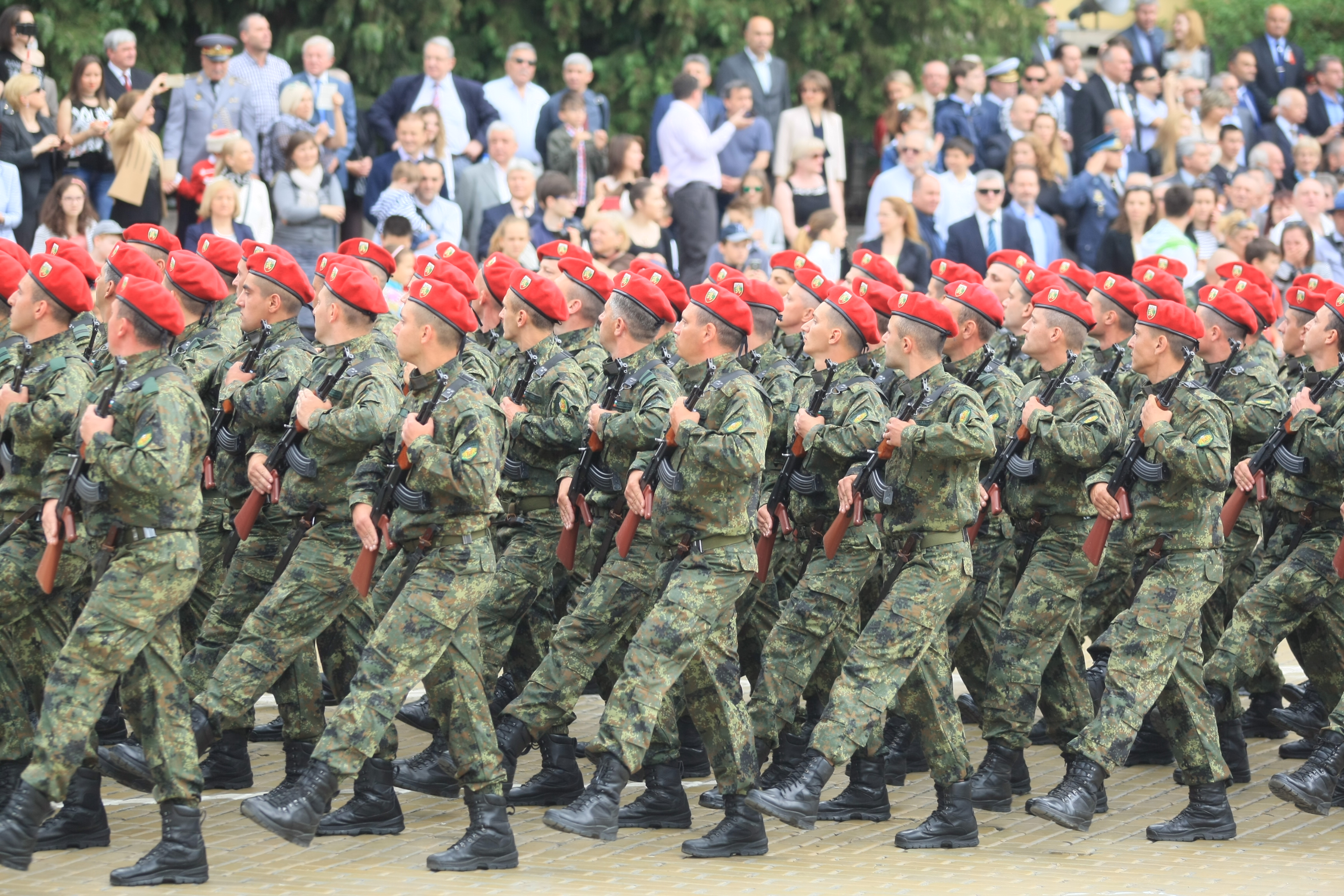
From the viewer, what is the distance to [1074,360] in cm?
904

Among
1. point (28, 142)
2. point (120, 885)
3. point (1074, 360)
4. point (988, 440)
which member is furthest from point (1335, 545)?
point (28, 142)

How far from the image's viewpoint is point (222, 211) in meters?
12.9

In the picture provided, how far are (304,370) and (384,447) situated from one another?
2.30 ft

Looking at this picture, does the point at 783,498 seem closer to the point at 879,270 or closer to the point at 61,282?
the point at 879,270

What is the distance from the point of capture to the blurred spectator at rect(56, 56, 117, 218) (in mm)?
13852

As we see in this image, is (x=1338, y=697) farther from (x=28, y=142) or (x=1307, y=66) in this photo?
(x=1307, y=66)

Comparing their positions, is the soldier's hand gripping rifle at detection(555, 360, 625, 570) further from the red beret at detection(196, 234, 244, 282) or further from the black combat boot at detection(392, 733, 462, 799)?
the red beret at detection(196, 234, 244, 282)

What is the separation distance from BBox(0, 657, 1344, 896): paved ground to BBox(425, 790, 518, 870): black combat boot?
5cm

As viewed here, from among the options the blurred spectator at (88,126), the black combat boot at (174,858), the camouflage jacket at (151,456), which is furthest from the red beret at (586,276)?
the blurred spectator at (88,126)

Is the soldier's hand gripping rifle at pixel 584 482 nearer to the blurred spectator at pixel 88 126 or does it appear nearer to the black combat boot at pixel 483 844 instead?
the black combat boot at pixel 483 844

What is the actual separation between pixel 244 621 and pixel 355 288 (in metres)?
1.45

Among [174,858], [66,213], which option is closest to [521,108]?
[66,213]

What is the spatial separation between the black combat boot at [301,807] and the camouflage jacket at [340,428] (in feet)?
3.91

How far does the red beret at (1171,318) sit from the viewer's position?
340 inches
